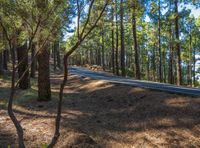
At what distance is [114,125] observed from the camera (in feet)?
32.5

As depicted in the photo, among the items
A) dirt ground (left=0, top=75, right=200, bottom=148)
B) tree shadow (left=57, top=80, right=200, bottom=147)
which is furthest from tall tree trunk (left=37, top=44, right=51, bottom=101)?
tree shadow (left=57, top=80, right=200, bottom=147)

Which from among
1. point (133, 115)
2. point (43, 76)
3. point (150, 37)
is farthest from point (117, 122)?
point (150, 37)

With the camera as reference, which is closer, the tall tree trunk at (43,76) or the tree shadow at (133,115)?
the tree shadow at (133,115)

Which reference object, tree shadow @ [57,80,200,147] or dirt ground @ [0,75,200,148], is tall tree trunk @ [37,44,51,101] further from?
tree shadow @ [57,80,200,147]

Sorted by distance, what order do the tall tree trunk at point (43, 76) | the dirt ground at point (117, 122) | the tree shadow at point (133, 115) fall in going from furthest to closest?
the tall tree trunk at point (43, 76) < the tree shadow at point (133, 115) < the dirt ground at point (117, 122)

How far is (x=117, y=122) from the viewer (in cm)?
1019

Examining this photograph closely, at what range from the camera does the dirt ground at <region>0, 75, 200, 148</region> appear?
27.4ft

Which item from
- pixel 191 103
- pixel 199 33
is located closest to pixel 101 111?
pixel 191 103

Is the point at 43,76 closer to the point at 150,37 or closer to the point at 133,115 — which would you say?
the point at 133,115

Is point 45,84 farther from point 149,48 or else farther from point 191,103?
point 149,48

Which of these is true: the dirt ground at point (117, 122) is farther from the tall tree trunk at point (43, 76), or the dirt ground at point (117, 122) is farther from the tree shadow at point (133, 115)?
the tall tree trunk at point (43, 76)

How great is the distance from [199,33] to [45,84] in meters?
34.5

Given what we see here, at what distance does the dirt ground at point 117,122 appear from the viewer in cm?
834

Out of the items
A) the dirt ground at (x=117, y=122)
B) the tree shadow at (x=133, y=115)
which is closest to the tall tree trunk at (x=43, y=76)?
the dirt ground at (x=117, y=122)
